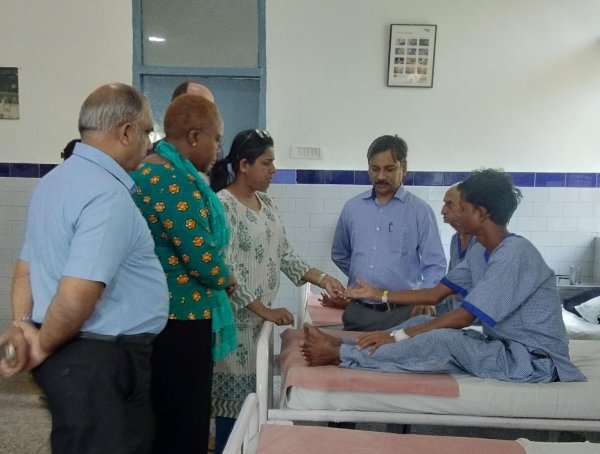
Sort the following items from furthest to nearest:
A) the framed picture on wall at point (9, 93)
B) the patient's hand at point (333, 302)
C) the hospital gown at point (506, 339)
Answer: the framed picture on wall at point (9, 93) < the patient's hand at point (333, 302) < the hospital gown at point (506, 339)

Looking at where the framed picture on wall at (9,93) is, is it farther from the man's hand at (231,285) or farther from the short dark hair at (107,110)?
the short dark hair at (107,110)

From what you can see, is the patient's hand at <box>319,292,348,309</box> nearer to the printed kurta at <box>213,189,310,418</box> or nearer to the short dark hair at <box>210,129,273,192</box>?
the printed kurta at <box>213,189,310,418</box>

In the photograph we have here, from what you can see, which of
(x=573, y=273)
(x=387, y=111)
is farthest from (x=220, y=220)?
(x=573, y=273)

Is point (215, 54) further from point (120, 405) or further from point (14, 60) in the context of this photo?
point (120, 405)

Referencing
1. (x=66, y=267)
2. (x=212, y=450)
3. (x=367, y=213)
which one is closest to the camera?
(x=66, y=267)

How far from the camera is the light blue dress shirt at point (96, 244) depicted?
1.39 metres

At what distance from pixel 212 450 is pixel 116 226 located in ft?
6.30

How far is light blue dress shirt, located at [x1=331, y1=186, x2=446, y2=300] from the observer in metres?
3.08

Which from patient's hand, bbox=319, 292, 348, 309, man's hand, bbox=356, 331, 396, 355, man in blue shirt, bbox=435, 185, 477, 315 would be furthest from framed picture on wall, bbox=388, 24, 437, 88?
man's hand, bbox=356, 331, 396, 355

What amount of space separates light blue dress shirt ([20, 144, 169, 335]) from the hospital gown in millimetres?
1095

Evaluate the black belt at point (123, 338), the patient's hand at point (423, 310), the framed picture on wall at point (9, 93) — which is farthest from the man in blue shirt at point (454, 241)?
the framed picture on wall at point (9, 93)

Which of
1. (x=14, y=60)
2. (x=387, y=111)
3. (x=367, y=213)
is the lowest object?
(x=367, y=213)

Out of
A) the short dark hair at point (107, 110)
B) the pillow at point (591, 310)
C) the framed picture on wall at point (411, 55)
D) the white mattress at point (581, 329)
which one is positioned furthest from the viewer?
the framed picture on wall at point (411, 55)

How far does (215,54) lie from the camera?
4461 millimetres
